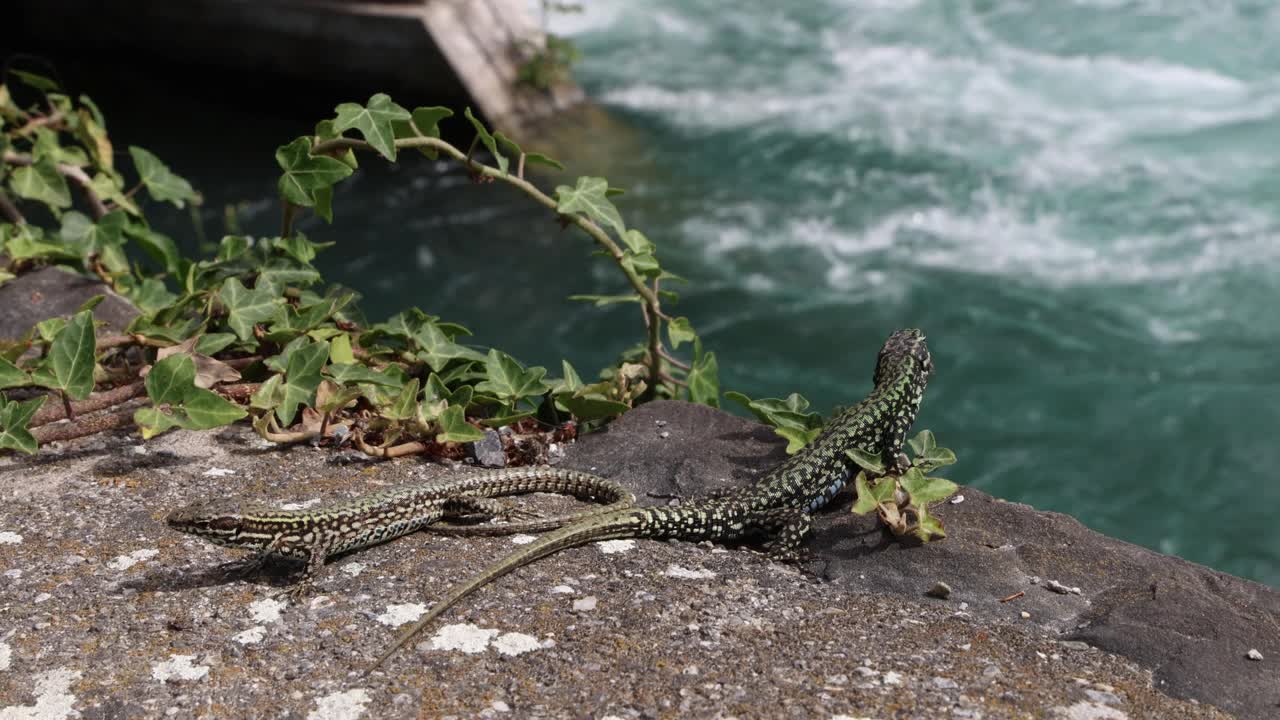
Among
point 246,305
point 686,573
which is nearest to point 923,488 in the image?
point 686,573

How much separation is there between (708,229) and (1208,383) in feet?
16.3

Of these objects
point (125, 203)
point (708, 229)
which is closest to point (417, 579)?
point (125, 203)

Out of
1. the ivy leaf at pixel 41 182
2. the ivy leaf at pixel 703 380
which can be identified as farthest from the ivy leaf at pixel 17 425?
the ivy leaf at pixel 703 380

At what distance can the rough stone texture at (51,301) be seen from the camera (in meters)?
5.33

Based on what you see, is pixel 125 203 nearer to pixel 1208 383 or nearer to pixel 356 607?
pixel 356 607

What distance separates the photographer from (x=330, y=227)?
39.7ft

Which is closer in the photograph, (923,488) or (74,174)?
(923,488)

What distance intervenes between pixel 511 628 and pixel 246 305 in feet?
7.10

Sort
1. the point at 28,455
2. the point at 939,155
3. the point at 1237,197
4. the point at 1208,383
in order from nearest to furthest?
A: the point at 28,455, the point at 1208,383, the point at 1237,197, the point at 939,155

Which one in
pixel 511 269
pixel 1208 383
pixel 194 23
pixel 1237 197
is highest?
pixel 194 23

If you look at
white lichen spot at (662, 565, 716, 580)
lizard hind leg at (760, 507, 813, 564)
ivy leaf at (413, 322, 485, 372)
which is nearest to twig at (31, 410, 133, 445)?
ivy leaf at (413, 322, 485, 372)

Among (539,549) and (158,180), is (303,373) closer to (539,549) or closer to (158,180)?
(539,549)

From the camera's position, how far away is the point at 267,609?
348cm

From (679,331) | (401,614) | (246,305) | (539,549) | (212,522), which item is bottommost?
(401,614)
